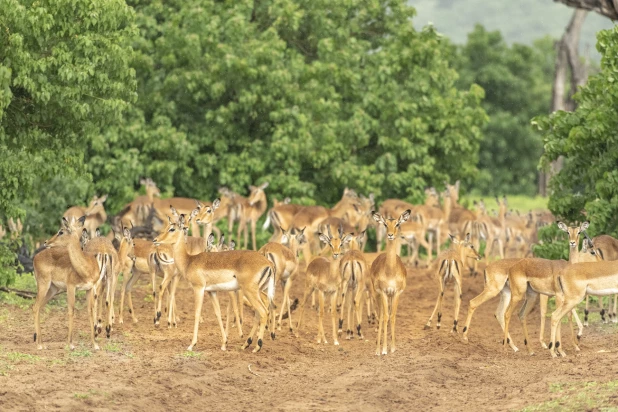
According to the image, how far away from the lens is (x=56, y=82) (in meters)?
15.2

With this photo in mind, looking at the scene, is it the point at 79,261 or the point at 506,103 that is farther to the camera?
the point at 506,103

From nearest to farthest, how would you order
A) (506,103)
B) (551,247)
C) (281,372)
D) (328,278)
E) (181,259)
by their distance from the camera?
1. (281,372)
2. (181,259)
3. (328,278)
4. (551,247)
5. (506,103)

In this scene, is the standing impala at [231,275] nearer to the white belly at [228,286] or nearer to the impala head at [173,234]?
the white belly at [228,286]

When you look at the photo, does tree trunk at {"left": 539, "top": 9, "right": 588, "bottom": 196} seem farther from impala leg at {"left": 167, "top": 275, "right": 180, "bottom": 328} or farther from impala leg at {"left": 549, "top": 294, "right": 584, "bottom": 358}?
impala leg at {"left": 549, "top": 294, "right": 584, "bottom": 358}

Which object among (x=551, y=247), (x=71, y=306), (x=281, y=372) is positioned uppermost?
(x=551, y=247)

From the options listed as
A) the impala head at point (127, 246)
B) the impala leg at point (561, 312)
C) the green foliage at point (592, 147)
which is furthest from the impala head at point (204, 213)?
the impala leg at point (561, 312)

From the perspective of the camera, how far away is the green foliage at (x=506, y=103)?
50.5m

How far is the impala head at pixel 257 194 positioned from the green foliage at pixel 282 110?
1021 millimetres

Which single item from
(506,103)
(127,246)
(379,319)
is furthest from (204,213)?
(506,103)

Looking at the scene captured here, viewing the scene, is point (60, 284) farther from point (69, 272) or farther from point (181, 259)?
point (181, 259)

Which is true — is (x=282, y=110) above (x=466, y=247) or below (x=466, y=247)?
above

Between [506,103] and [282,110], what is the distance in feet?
95.4

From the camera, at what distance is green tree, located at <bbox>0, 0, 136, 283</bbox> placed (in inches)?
568

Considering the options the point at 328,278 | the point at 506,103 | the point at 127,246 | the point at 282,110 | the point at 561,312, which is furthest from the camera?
the point at 506,103
